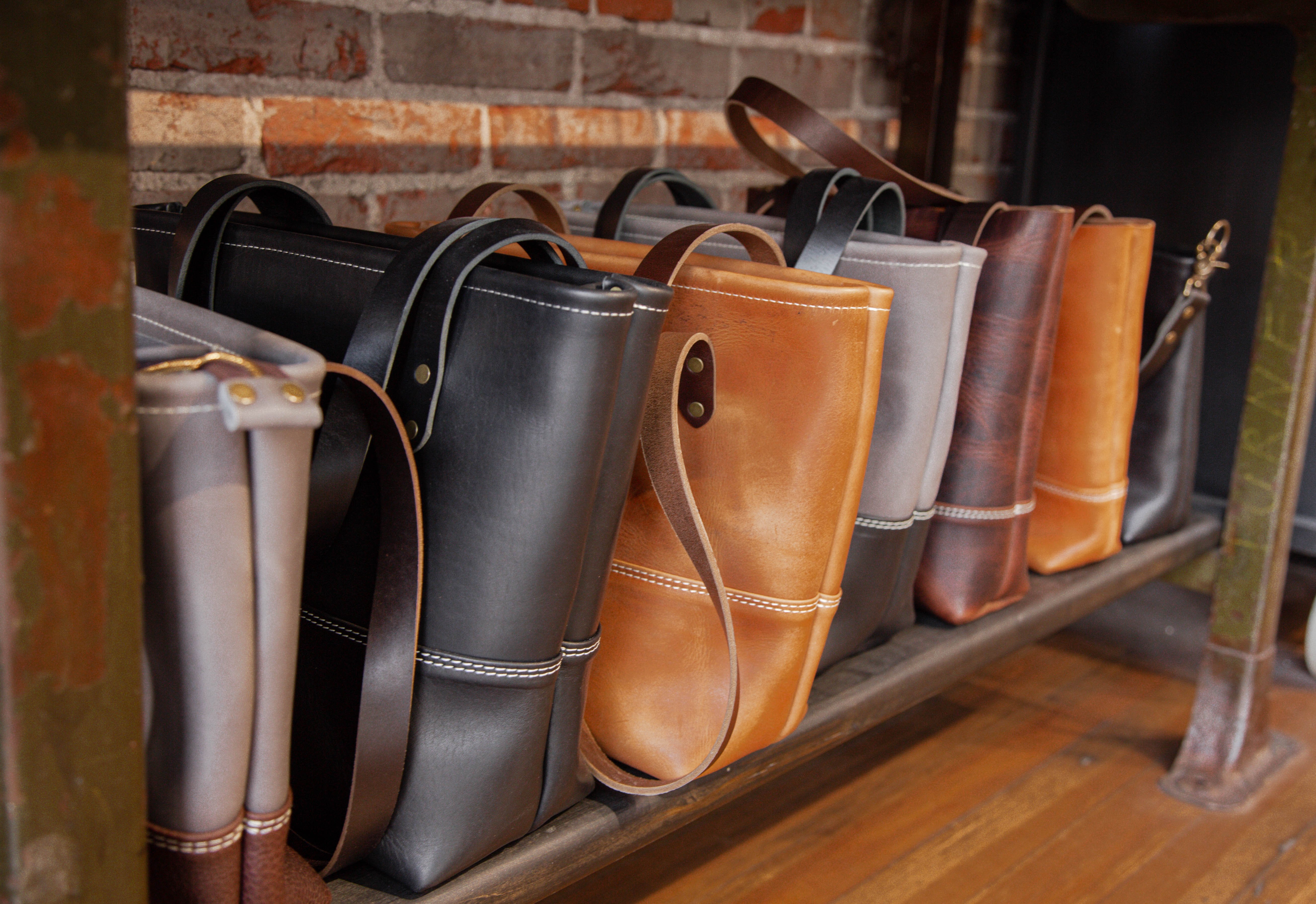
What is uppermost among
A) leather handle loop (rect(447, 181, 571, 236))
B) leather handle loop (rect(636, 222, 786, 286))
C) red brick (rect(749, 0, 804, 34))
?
red brick (rect(749, 0, 804, 34))

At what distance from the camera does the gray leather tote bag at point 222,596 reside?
0.39 m

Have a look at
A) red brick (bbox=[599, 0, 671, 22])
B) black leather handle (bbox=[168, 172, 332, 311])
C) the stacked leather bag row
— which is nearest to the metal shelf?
the stacked leather bag row

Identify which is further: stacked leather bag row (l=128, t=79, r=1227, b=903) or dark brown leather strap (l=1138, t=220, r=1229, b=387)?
dark brown leather strap (l=1138, t=220, r=1229, b=387)

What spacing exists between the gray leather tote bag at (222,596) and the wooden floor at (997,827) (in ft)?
1.85

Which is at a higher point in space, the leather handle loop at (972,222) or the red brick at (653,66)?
the red brick at (653,66)

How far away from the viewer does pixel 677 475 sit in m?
0.62

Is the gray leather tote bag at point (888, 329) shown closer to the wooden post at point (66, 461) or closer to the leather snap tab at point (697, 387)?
the leather snap tab at point (697, 387)

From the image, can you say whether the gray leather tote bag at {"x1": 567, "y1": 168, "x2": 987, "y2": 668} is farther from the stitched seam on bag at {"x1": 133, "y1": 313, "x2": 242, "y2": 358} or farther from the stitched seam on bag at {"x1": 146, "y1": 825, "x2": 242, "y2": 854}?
the stitched seam on bag at {"x1": 146, "y1": 825, "x2": 242, "y2": 854}

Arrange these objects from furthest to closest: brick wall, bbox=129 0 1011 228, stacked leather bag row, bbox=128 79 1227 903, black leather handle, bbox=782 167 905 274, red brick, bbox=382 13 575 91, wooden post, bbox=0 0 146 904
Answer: red brick, bbox=382 13 575 91
brick wall, bbox=129 0 1011 228
black leather handle, bbox=782 167 905 274
stacked leather bag row, bbox=128 79 1227 903
wooden post, bbox=0 0 146 904

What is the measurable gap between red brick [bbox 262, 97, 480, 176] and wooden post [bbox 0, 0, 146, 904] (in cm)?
66

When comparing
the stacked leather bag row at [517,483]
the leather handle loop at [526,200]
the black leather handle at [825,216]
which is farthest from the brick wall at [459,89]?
the black leather handle at [825,216]

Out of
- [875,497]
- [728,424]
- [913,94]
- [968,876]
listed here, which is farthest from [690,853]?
[913,94]

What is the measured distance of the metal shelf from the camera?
586 millimetres

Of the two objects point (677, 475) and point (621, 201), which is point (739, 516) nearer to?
point (677, 475)
